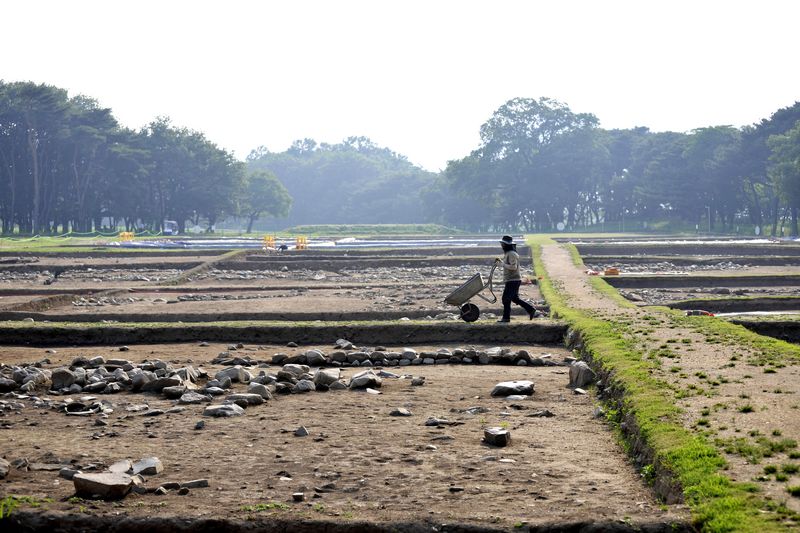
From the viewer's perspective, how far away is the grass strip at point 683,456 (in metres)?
6.42

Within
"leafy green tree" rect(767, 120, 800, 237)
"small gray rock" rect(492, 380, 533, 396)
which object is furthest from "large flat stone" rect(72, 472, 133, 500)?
"leafy green tree" rect(767, 120, 800, 237)

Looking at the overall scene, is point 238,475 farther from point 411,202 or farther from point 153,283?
point 411,202

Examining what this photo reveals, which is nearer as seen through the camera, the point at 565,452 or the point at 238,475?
the point at 238,475

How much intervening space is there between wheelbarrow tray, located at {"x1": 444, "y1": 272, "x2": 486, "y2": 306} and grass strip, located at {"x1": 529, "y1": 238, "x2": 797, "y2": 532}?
15.8 feet

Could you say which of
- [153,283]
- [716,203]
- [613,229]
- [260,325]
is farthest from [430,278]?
[613,229]

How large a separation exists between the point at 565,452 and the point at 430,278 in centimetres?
2810

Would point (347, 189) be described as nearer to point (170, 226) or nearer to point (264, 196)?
point (264, 196)

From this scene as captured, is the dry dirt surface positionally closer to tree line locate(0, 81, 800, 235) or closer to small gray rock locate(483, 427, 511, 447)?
small gray rock locate(483, 427, 511, 447)

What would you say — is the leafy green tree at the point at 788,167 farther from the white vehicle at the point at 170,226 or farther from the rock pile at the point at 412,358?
the rock pile at the point at 412,358

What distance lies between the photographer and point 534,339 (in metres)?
18.6

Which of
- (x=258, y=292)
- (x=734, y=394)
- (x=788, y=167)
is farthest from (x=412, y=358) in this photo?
(x=788, y=167)

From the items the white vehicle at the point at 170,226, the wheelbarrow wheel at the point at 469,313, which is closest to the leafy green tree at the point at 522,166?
the white vehicle at the point at 170,226

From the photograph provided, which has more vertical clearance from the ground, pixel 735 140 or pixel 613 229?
pixel 735 140

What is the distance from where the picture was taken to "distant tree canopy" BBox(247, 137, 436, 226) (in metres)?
147
